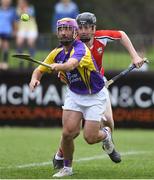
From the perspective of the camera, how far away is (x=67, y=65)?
427 inches

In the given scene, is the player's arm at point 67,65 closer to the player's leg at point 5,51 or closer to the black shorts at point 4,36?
the player's leg at point 5,51

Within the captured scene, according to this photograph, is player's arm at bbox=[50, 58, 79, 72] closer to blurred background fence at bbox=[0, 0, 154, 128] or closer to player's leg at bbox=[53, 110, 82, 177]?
player's leg at bbox=[53, 110, 82, 177]

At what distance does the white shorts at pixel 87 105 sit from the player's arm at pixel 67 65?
2.14 feet

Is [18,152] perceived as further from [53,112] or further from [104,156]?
[53,112]

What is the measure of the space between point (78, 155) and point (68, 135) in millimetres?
3279

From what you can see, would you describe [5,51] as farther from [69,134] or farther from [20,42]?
[69,134]

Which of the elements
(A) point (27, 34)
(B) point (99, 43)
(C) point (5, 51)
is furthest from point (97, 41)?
(A) point (27, 34)

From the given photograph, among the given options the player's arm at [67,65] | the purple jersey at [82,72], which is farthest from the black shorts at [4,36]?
the player's arm at [67,65]

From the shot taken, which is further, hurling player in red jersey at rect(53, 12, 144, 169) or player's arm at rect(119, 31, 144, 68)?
player's arm at rect(119, 31, 144, 68)

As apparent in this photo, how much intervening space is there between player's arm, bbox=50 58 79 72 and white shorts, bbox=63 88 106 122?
0.65m

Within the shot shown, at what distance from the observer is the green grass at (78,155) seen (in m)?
11.5

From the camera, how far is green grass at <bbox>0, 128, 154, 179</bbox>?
11.5 meters

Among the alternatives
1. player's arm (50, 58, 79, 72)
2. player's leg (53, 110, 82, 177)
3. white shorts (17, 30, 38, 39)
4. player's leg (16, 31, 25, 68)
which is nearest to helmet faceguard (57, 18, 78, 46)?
player's arm (50, 58, 79, 72)

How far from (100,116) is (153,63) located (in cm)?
1067
